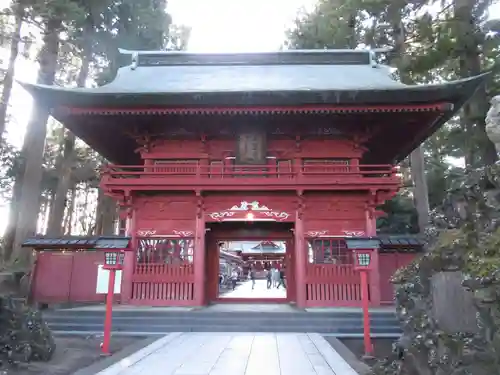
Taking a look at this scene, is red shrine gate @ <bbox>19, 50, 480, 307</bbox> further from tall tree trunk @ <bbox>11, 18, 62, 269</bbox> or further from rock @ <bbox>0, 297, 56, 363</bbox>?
rock @ <bbox>0, 297, 56, 363</bbox>

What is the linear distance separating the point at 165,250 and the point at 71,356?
5.64m

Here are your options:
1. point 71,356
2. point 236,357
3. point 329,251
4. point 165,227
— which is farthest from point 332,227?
point 71,356

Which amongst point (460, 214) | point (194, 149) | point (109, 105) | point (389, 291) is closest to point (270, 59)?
point (194, 149)

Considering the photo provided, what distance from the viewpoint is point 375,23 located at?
18.3 meters

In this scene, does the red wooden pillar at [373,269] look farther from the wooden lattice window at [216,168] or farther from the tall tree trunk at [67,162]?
the tall tree trunk at [67,162]

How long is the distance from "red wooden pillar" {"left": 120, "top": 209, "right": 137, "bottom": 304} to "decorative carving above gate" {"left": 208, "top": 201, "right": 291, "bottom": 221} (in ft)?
8.11

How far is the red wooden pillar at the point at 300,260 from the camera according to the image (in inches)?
461

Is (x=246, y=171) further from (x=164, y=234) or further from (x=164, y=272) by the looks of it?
(x=164, y=272)

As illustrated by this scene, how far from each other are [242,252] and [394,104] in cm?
2499

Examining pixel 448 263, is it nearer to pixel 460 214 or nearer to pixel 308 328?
pixel 460 214

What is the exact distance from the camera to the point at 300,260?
39.3 ft

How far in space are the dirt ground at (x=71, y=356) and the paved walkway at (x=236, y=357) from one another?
0.80m

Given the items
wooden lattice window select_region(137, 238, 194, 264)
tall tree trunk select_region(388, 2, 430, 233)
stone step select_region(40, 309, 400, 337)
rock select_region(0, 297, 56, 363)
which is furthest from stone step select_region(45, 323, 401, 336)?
tall tree trunk select_region(388, 2, 430, 233)

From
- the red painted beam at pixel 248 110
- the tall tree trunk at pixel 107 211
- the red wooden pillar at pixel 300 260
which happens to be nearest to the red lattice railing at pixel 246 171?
the red wooden pillar at pixel 300 260
